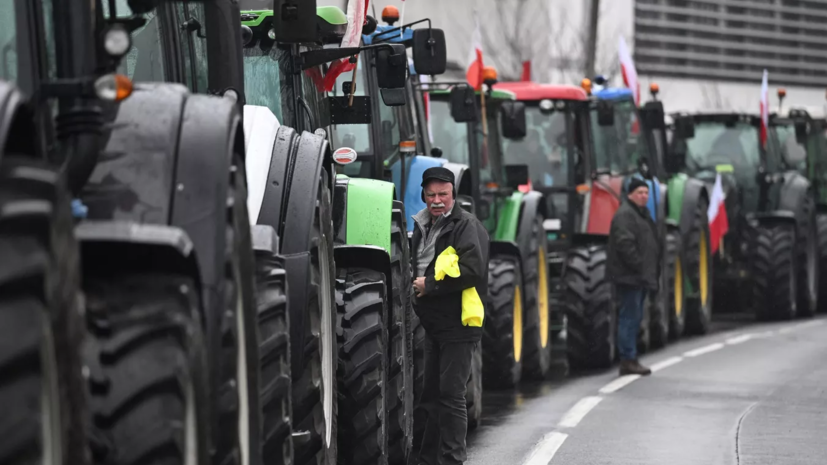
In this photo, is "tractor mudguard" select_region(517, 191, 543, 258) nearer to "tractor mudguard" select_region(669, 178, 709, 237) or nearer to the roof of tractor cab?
the roof of tractor cab

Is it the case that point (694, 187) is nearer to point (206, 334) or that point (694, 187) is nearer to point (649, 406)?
point (649, 406)

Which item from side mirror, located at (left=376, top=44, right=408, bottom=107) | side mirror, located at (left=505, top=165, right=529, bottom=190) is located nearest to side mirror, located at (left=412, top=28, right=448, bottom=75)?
side mirror, located at (left=376, top=44, right=408, bottom=107)

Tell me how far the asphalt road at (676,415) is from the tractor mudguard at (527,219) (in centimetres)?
130

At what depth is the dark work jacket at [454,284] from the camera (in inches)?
377

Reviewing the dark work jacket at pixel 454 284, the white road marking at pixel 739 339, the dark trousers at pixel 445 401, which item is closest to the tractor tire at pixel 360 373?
the dark trousers at pixel 445 401

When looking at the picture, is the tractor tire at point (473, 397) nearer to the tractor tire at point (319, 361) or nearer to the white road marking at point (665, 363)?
the tractor tire at point (319, 361)

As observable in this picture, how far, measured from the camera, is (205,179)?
511 cm

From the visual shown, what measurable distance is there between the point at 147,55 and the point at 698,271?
14.8 m

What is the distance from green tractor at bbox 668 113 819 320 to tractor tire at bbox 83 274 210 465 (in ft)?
59.9

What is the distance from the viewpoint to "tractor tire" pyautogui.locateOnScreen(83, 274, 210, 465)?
169 inches

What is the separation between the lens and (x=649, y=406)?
13.4 m

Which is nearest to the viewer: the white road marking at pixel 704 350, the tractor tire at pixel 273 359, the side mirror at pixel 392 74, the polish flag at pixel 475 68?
the tractor tire at pixel 273 359

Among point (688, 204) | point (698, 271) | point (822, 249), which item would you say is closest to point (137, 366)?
point (688, 204)

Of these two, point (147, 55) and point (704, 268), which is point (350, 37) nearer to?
point (147, 55)
